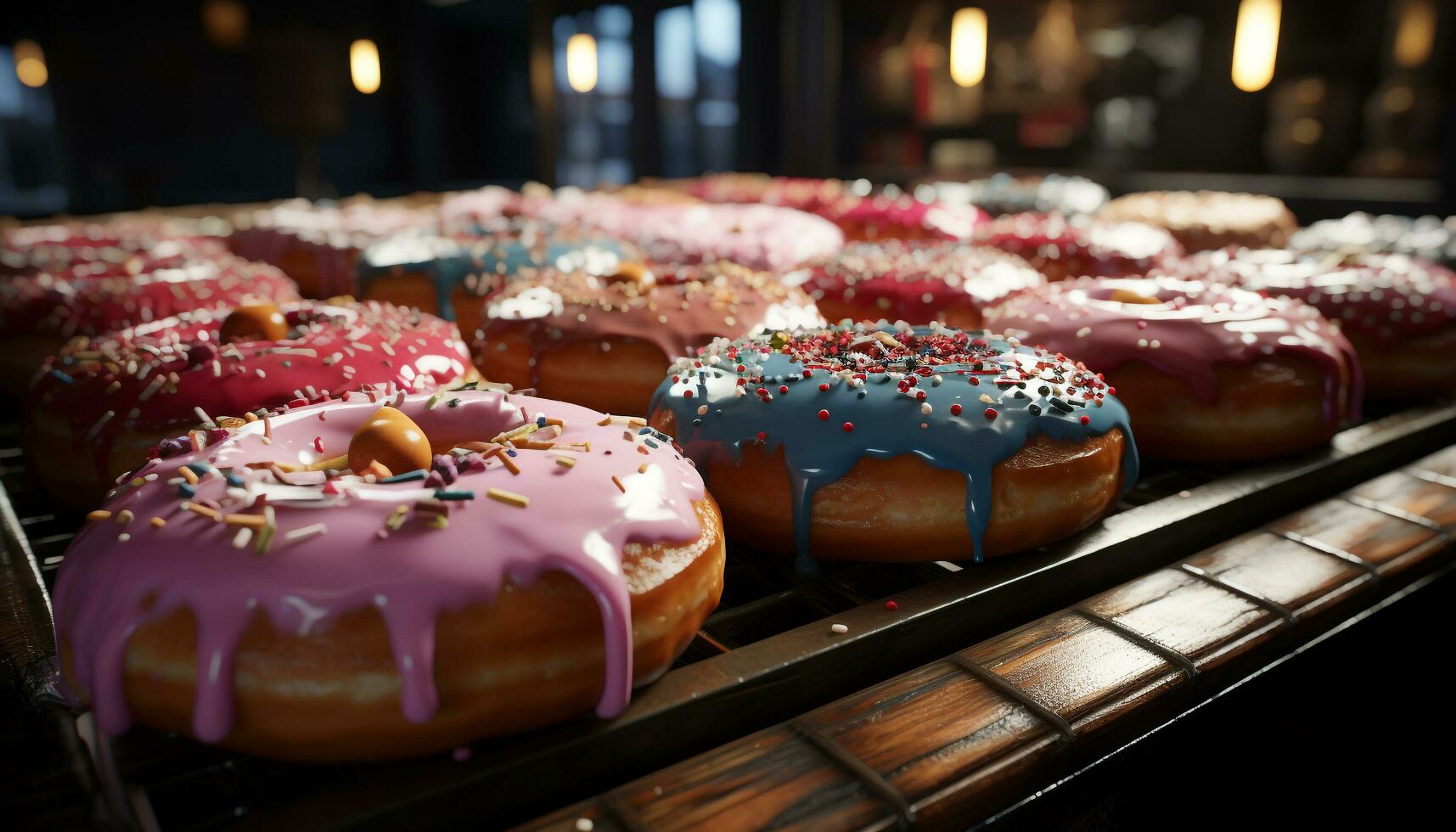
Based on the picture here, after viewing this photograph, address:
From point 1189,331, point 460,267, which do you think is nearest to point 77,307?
point 460,267

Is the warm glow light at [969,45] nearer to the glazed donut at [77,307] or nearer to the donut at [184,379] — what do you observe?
the glazed donut at [77,307]

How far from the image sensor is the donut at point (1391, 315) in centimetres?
241

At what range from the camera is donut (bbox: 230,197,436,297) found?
354 centimetres

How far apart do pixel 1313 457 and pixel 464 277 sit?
2.31 meters

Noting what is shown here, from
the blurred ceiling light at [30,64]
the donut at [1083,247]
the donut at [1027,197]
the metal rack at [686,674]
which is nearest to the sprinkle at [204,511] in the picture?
the metal rack at [686,674]

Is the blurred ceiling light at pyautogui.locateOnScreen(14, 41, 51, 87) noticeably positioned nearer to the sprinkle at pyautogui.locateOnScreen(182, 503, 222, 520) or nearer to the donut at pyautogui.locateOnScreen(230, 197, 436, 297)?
the donut at pyautogui.locateOnScreen(230, 197, 436, 297)

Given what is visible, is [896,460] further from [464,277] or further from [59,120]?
[59,120]

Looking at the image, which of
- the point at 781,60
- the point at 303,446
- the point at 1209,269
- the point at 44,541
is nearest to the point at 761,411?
the point at 303,446

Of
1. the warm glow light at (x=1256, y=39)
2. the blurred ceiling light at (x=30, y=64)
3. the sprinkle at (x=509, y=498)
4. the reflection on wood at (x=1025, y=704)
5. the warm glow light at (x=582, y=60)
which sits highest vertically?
the blurred ceiling light at (x=30, y=64)

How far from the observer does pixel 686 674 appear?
115 centimetres

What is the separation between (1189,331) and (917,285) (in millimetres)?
759

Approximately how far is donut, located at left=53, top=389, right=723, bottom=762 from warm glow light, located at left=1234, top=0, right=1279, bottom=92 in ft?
13.9

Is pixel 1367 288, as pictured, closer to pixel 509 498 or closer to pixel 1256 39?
pixel 1256 39

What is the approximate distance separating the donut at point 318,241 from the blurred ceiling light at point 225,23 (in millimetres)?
7884
